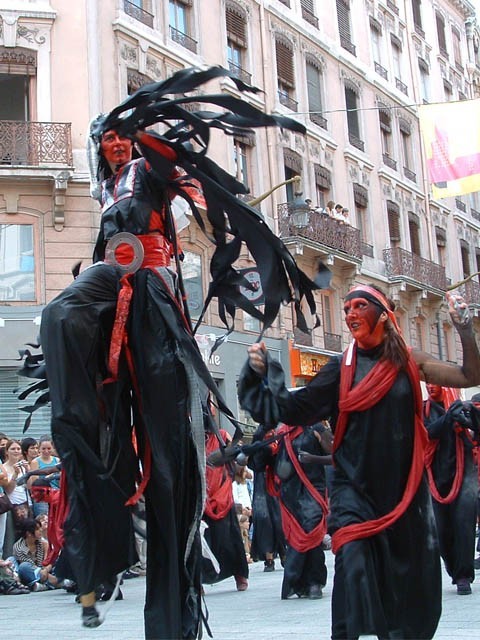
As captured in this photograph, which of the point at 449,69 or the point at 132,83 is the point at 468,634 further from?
the point at 449,69

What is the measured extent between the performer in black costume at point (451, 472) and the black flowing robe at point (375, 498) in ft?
15.7

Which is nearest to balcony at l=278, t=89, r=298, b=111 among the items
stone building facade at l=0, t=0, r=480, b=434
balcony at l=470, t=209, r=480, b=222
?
stone building facade at l=0, t=0, r=480, b=434

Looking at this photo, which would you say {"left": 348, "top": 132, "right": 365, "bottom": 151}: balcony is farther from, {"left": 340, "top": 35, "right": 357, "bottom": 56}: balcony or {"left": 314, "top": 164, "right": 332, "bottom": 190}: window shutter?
{"left": 340, "top": 35, "right": 357, "bottom": 56}: balcony

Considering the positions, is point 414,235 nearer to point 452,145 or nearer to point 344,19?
point 344,19

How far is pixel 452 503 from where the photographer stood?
10078 millimetres

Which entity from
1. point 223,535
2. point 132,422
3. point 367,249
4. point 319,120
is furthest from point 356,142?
point 132,422

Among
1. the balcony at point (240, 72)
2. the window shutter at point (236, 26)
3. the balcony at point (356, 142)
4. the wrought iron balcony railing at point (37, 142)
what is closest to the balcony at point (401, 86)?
the balcony at point (356, 142)

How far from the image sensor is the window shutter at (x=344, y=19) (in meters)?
35.0

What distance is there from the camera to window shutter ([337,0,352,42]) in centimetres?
3500

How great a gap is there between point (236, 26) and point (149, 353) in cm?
2552

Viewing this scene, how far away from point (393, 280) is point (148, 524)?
99.2ft

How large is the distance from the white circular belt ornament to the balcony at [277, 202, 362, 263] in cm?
2206

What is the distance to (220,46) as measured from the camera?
28.4 metres

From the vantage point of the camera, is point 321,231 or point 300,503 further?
point 321,231
